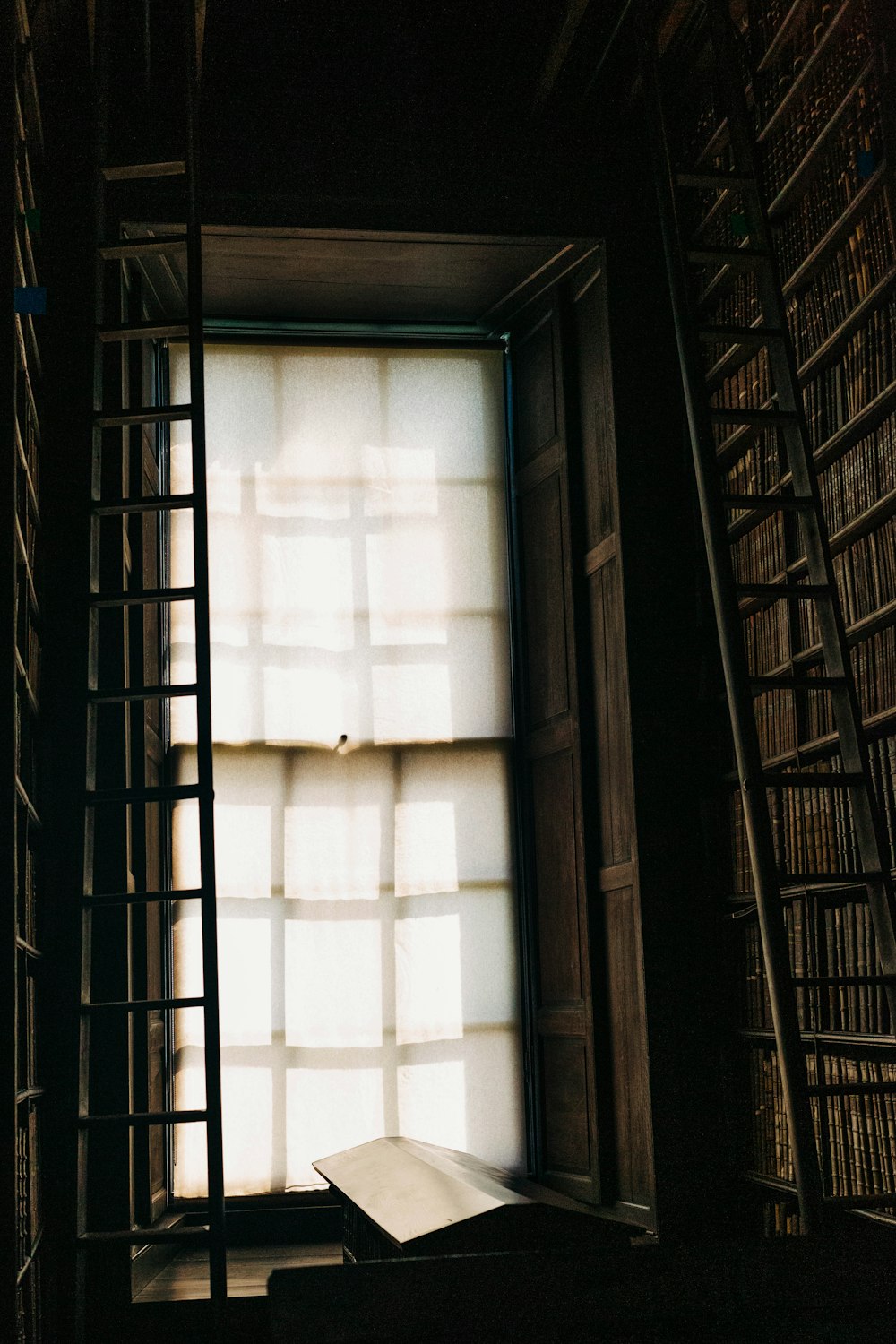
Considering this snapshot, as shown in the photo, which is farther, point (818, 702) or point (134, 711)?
point (134, 711)

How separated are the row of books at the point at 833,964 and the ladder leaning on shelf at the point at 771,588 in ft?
0.21

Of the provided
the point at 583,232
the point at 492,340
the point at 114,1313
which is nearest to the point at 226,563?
the point at 492,340

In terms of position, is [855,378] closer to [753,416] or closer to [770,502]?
[753,416]

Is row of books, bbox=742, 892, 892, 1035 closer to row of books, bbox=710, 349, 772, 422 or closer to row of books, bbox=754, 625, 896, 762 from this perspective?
row of books, bbox=754, 625, 896, 762

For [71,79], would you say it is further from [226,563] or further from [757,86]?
[757,86]

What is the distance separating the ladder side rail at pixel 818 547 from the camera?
3.23 m

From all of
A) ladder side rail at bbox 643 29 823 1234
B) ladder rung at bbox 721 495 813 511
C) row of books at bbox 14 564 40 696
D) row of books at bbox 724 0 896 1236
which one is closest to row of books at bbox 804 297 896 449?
row of books at bbox 724 0 896 1236

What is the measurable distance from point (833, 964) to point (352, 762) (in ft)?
7.51

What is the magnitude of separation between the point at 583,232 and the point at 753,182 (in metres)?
1.13

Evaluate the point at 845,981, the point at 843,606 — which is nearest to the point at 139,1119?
the point at 845,981

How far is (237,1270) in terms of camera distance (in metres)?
4.60

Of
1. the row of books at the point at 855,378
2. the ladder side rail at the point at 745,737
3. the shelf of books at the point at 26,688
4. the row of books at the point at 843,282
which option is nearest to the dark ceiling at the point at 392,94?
the shelf of books at the point at 26,688

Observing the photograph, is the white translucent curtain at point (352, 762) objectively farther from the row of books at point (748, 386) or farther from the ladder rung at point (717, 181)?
the ladder rung at point (717, 181)

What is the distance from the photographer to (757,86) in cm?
432
